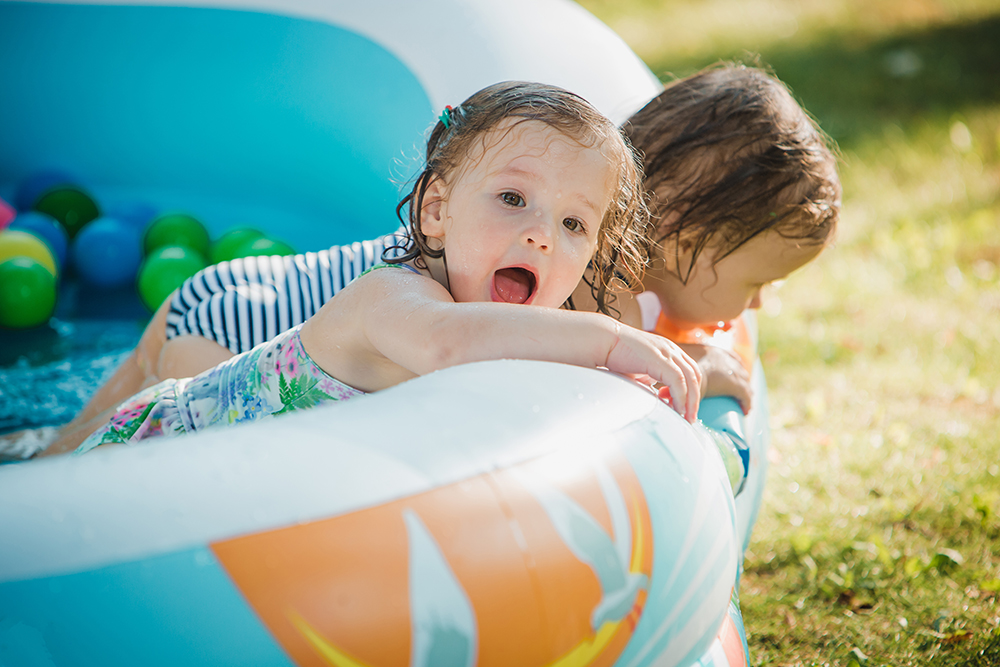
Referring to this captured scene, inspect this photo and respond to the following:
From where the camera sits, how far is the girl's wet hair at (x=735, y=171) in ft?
5.57

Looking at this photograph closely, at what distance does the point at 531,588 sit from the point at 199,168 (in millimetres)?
2656

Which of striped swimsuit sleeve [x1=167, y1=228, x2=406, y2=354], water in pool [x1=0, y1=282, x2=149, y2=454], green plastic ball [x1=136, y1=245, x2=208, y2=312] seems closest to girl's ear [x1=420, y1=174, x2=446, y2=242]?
striped swimsuit sleeve [x1=167, y1=228, x2=406, y2=354]

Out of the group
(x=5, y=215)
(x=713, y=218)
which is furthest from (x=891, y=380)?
(x=5, y=215)

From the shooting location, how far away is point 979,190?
390 centimetres

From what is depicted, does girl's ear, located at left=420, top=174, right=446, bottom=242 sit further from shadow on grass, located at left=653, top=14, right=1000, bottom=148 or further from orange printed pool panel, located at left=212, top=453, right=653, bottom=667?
shadow on grass, located at left=653, top=14, right=1000, bottom=148

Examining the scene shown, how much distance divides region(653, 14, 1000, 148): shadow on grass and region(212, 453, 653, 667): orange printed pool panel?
395cm

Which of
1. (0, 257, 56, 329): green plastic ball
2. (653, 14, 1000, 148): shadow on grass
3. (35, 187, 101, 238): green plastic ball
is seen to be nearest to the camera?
(0, 257, 56, 329): green plastic ball

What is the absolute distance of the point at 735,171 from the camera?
170 cm

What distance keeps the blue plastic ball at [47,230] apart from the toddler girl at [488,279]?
5.12 ft

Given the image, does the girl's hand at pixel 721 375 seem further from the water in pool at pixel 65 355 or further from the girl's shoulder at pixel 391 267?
the water in pool at pixel 65 355

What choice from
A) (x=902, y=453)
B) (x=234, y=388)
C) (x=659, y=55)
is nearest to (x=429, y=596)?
(x=234, y=388)

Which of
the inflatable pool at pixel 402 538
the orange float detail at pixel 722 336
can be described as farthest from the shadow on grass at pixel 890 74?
the inflatable pool at pixel 402 538

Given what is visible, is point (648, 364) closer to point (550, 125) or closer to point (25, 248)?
point (550, 125)

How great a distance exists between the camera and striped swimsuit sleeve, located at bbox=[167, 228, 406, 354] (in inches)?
76.0
